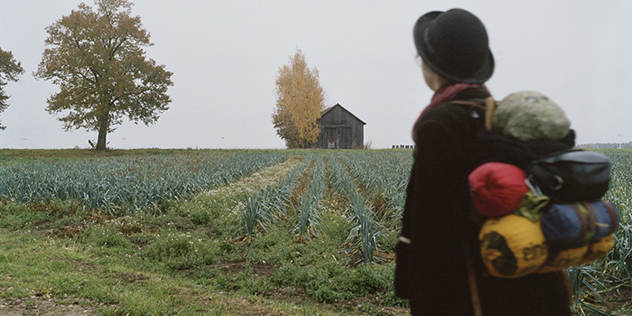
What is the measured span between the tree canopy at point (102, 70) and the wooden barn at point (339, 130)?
58.1ft

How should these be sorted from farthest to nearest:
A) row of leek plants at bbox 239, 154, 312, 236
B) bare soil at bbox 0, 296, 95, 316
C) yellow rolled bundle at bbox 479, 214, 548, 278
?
row of leek plants at bbox 239, 154, 312, 236 < bare soil at bbox 0, 296, 95, 316 < yellow rolled bundle at bbox 479, 214, 548, 278

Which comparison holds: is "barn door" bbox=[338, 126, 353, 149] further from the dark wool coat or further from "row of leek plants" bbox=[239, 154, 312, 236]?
the dark wool coat

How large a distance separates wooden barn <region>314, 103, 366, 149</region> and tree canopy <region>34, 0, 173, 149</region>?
698 inches

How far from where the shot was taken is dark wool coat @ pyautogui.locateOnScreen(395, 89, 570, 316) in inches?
54.8

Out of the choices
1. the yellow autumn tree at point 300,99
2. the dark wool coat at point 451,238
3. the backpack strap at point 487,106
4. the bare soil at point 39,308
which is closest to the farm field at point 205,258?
the bare soil at point 39,308

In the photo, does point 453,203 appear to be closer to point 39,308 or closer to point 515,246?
point 515,246

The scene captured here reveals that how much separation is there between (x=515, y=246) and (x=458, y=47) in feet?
2.40

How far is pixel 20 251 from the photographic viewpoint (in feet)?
19.7

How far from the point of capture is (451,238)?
4.68ft

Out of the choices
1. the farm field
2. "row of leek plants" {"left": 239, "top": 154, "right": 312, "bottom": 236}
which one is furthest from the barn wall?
"row of leek plants" {"left": 239, "top": 154, "right": 312, "bottom": 236}

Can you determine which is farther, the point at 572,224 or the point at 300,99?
the point at 300,99

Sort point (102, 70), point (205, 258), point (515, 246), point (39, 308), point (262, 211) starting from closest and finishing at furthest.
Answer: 1. point (515, 246)
2. point (39, 308)
3. point (205, 258)
4. point (262, 211)
5. point (102, 70)

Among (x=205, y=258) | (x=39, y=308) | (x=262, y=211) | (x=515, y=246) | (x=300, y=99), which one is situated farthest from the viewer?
(x=300, y=99)

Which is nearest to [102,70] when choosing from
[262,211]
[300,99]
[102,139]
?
[102,139]
